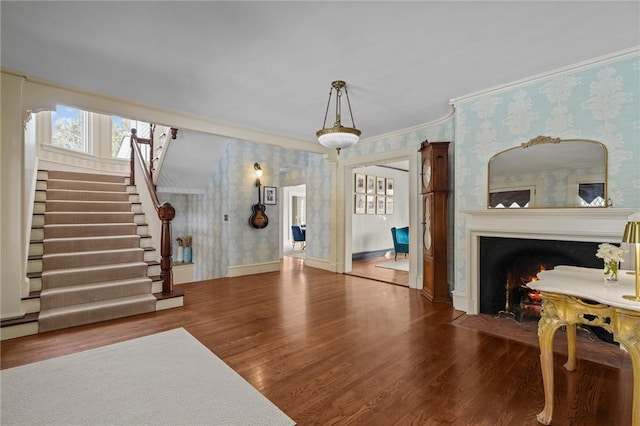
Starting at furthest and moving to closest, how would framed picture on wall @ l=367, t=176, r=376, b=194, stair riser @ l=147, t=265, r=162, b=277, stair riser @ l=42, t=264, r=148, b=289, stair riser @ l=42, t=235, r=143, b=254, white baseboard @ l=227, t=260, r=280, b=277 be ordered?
1. framed picture on wall @ l=367, t=176, r=376, b=194
2. white baseboard @ l=227, t=260, r=280, b=277
3. stair riser @ l=147, t=265, r=162, b=277
4. stair riser @ l=42, t=235, r=143, b=254
5. stair riser @ l=42, t=264, r=148, b=289

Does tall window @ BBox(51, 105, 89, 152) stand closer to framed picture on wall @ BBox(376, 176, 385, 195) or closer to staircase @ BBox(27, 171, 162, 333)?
staircase @ BBox(27, 171, 162, 333)

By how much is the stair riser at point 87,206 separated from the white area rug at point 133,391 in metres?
3.13

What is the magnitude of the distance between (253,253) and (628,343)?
5399mm

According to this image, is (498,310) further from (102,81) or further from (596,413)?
(102,81)

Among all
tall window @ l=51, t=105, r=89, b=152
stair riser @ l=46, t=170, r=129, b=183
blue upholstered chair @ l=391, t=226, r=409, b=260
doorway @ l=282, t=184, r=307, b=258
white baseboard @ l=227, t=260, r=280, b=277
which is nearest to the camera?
stair riser @ l=46, t=170, r=129, b=183

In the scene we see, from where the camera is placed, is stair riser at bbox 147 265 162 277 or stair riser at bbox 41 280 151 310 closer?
stair riser at bbox 41 280 151 310

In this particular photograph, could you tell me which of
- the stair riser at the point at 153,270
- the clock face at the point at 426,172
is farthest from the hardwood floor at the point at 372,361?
the clock face at the point at 426,172

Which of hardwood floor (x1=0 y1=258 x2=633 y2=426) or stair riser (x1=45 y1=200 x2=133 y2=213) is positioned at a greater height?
stair riser (x1=45 y1=200 x2=133 y2=213)

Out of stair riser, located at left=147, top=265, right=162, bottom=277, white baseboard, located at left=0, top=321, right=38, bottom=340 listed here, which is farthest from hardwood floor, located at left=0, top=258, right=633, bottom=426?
stair riser, located at left=147, top=265, right=162, bottom=277

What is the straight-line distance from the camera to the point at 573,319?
1.72 m

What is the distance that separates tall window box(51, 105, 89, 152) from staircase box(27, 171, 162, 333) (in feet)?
5.30

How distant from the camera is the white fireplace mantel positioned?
261 centimetres

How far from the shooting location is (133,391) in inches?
78.9

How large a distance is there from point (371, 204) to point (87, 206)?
6.27m
